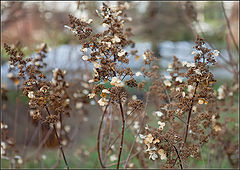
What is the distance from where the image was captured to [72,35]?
9.48ft

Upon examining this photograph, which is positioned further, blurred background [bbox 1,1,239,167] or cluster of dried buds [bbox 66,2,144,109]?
blurred background [bbox 1,1,239,167]

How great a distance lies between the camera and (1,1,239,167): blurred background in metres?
2.35

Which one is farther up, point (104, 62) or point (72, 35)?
point (72, 35)

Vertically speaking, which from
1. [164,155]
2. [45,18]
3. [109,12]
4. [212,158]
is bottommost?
[212,158]

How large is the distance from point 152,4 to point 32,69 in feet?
8.74

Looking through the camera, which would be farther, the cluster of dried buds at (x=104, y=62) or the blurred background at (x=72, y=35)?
the blurred background at (x=72, y=35)

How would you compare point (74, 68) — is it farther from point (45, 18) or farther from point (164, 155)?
point (164, 155)

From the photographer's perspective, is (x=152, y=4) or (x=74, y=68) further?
(x=152, y=4)

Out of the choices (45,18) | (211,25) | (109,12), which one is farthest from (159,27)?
(109,12)

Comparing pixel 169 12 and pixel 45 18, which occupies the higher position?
pixel 169 12

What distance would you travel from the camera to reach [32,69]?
51.3 inches

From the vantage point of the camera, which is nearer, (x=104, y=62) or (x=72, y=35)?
(x=104, y=62)

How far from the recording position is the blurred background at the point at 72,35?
235cm

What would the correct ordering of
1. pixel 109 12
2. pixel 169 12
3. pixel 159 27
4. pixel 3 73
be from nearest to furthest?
pixel 109 12, pixel 3 73, pixel 169 12, pixel 159 27
